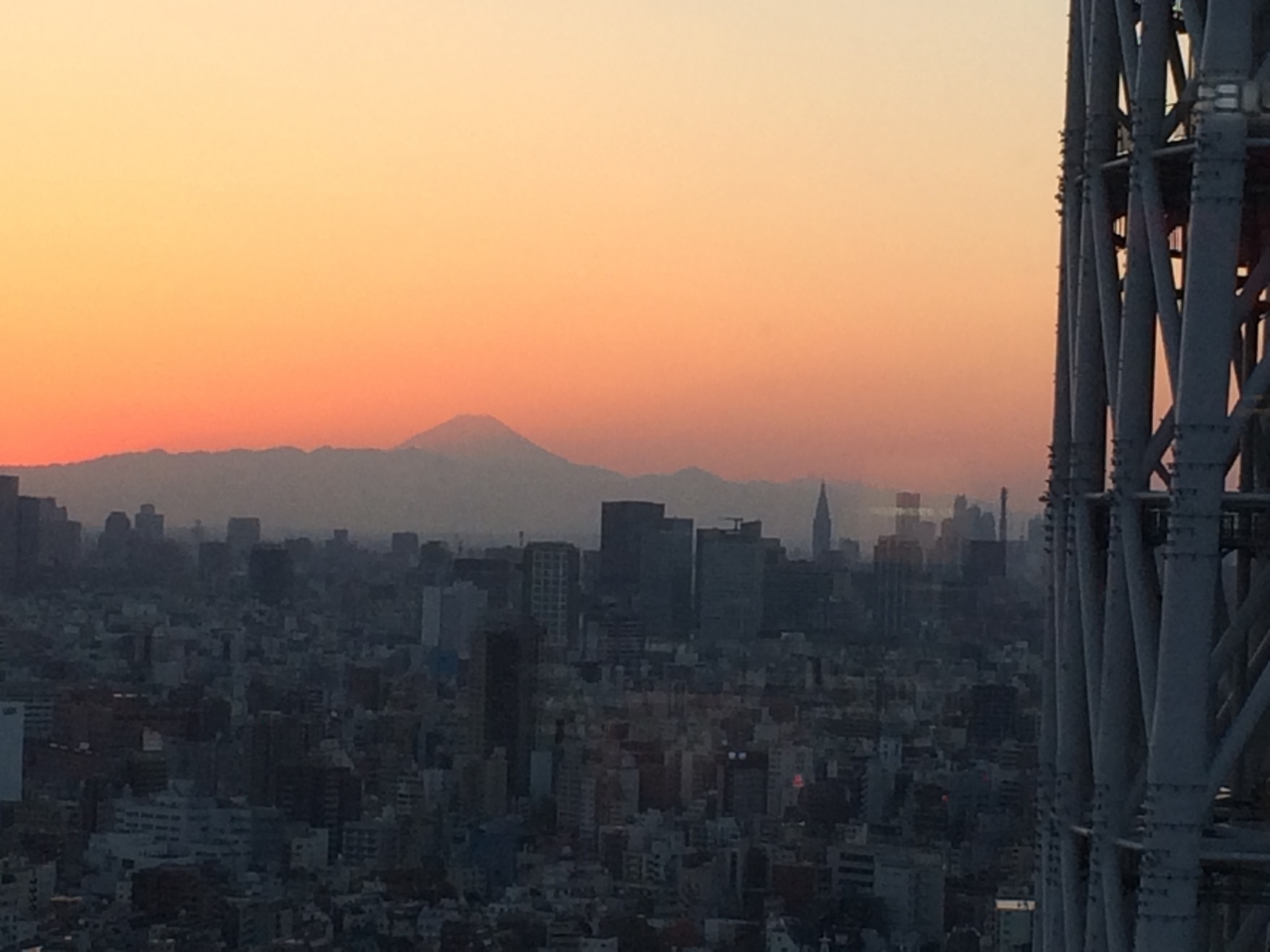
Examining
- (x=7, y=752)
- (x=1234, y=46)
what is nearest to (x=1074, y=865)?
(x=1234, y=46)

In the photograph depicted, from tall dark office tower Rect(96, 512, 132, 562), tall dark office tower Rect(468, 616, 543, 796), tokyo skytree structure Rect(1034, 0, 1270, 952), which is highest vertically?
tall dark office tower Rect(96, 512, 132, 562)

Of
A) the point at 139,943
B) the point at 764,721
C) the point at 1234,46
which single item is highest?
the point at 1234,46

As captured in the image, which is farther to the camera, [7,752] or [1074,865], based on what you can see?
[7,752]

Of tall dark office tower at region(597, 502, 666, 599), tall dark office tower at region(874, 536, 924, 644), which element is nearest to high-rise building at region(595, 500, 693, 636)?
tall dark office tower at region(597, 502, 666, 599)

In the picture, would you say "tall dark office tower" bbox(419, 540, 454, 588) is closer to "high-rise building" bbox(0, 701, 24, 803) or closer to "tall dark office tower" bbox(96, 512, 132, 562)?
"tall dark office tower" bbox(96, 512, 132, 562)

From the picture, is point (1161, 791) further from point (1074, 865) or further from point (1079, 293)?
point (1079, 293)
